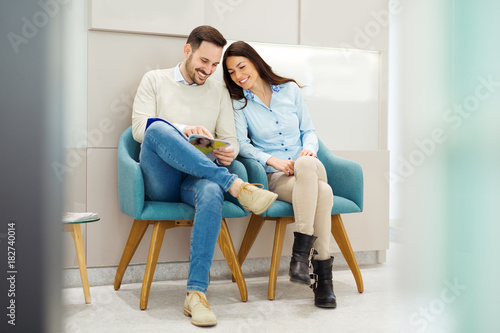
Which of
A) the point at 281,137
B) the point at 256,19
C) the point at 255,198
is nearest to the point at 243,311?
the point at 255,198

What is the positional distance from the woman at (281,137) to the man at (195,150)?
11cm

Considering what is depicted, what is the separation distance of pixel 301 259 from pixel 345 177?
2.12ft

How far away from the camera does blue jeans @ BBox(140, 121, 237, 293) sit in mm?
2080

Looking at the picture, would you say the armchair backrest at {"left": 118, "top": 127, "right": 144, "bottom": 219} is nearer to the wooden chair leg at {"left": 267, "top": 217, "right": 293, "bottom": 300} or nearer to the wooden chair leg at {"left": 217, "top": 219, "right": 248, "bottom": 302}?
the wooden chair leg at {"left": 217, "top": 219, "right": 248, "bottom": 302}

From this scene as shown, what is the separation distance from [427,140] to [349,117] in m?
2.91

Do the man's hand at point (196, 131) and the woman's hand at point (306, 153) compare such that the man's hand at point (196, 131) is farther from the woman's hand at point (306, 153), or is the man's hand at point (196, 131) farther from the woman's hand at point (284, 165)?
the woman's hand at point (306, 153)

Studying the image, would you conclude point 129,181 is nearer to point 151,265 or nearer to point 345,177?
point 151,265

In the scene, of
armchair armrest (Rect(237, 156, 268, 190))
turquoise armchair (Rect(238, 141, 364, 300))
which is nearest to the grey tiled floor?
turquoise armchair (Rect(238, 141, 364, 300))

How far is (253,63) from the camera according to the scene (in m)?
2.69

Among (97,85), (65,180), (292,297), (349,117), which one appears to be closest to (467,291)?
(65,180)

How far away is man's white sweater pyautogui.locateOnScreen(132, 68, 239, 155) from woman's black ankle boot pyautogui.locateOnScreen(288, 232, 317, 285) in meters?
0.60

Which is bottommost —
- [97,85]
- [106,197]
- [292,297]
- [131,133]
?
[292,297]

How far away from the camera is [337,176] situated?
8.86ft

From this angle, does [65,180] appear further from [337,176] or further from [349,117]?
[349,117]
